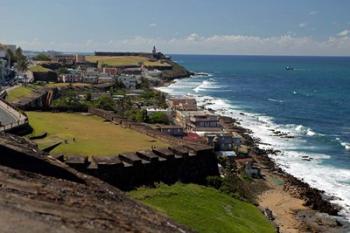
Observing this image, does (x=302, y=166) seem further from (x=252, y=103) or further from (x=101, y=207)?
(x=252, y=103)

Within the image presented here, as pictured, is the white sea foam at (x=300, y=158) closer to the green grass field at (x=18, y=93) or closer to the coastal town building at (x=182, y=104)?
the coastal town building at (x=182, y=104)

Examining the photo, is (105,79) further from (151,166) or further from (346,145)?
(151,166)

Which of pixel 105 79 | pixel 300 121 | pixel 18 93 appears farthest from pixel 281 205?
pixel 105 79

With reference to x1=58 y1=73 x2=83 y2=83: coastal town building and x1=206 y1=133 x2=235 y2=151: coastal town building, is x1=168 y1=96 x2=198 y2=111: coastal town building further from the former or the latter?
x1=58 y1=73 x2=83 y2=83: coastal town building

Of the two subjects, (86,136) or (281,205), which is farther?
(281,205)

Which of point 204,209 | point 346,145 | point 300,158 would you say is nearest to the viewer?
point 204,209

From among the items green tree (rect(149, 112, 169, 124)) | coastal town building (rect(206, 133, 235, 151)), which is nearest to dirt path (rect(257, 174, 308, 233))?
coastal town building (rect(206, 133, 235, 151))

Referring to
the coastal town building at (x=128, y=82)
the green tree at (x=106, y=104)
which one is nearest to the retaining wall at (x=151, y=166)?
the green tree at (x=106, y=104)
